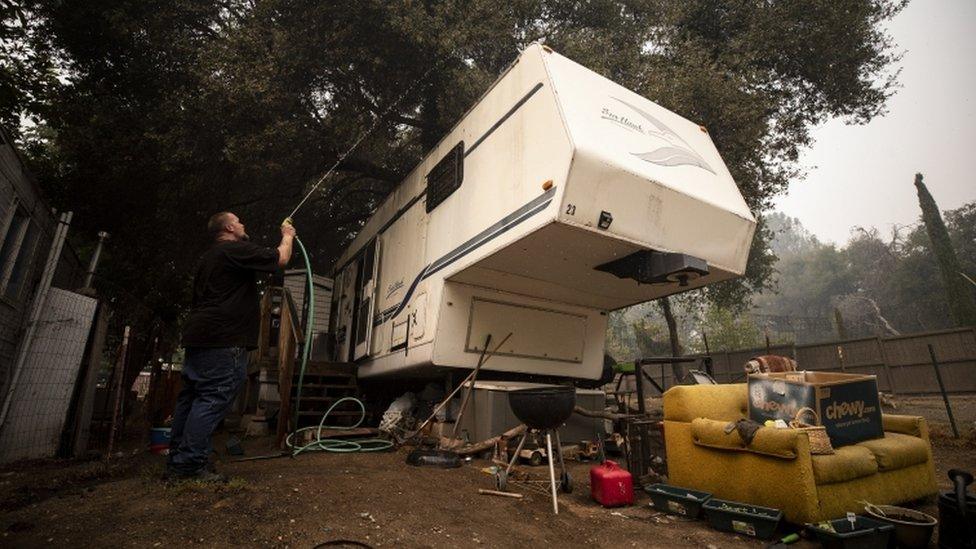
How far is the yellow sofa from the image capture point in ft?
10.9

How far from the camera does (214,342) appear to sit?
3.68 metres

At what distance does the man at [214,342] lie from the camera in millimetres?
3533

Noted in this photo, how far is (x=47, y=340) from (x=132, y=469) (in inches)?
87.5

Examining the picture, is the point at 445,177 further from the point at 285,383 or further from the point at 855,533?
the point at 855,533

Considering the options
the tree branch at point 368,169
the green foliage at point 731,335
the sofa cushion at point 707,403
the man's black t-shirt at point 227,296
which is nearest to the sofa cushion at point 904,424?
the sofa cushion at point 707,403

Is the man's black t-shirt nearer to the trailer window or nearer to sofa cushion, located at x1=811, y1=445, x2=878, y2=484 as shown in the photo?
the trailer window

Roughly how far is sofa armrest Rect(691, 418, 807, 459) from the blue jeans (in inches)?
155

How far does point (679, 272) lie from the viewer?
4.85 m

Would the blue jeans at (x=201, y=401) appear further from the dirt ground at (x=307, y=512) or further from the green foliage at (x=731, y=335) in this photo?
the green foliage at (x=731, y=335)

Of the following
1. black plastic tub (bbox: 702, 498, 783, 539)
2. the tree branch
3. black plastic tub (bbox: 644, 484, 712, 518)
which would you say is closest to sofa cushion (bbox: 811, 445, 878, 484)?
black plastic tub (bbox: 702, 498, 783, 539)

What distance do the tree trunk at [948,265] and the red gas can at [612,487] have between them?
1072 inches

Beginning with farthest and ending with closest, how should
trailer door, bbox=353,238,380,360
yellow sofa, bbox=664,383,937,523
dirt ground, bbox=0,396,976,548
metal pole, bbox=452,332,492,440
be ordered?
trailer door, bbox=353,238,380,360, metal pole, bbox=452,332,492,440, yellow sofa, bbox=664,383,937,523, dirt ground, bbox=0,396,976,548

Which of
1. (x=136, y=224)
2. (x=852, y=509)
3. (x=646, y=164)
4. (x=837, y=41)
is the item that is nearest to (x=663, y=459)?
(x=852, y=509)

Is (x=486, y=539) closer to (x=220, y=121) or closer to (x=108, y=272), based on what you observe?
(x=220, y=121)
